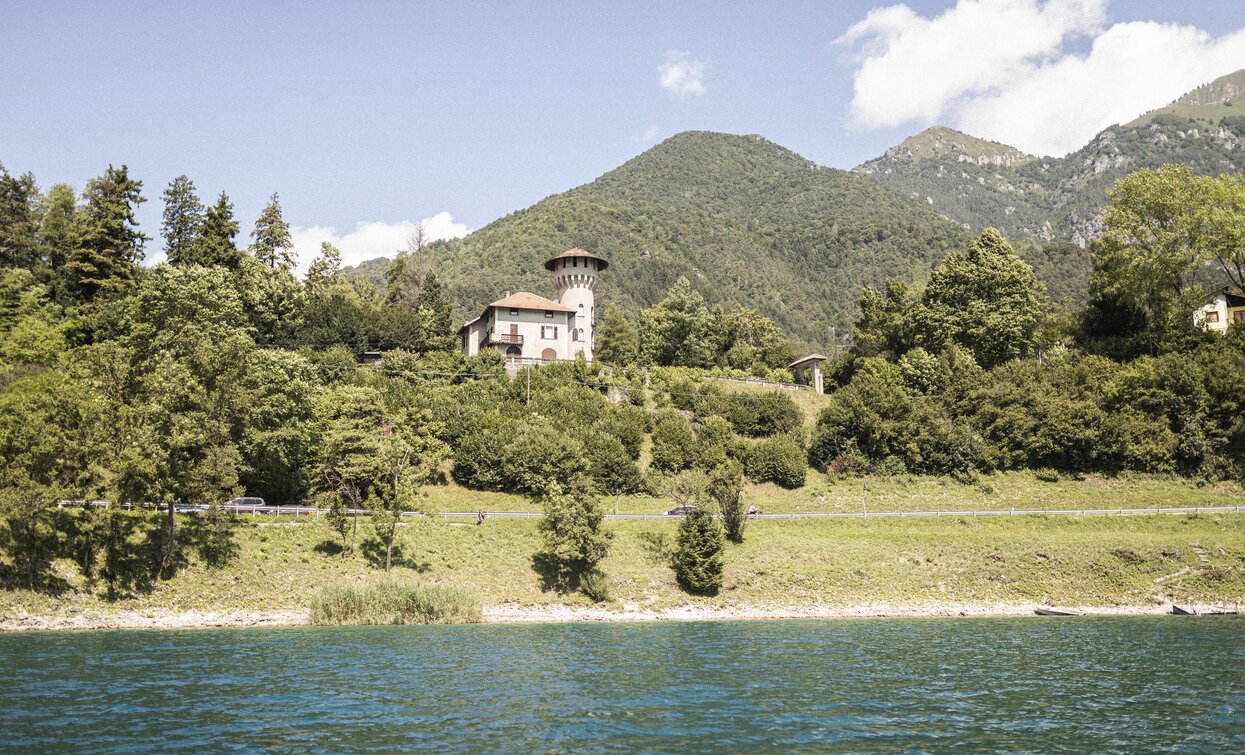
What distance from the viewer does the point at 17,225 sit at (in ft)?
274

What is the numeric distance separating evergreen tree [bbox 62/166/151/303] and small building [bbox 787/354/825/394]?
226 ft

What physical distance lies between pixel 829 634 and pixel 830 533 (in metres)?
19.2

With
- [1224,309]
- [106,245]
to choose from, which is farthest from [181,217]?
[1224,309]

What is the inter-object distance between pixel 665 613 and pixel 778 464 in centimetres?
2588

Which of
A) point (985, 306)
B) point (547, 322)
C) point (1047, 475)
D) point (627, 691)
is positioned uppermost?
point (547, 322)

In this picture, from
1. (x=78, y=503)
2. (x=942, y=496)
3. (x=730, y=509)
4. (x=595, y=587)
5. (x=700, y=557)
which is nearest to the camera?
Result: (x=78, y=503)

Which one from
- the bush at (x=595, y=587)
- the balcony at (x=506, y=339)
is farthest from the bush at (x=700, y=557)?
the balcony at (x=506, y=339)

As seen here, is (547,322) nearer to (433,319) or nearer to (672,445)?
(433,319)

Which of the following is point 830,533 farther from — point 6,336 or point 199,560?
point 6,336

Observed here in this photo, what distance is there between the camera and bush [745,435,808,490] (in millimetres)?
70125

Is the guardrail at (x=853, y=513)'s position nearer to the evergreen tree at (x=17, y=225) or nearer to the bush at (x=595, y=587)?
the bush at (x=595, y=587)

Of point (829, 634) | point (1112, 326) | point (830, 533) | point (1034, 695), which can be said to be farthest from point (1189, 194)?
point (1034, 695)

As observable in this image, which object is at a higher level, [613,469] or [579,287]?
[579,287]

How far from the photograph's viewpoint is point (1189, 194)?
71.5 metres
